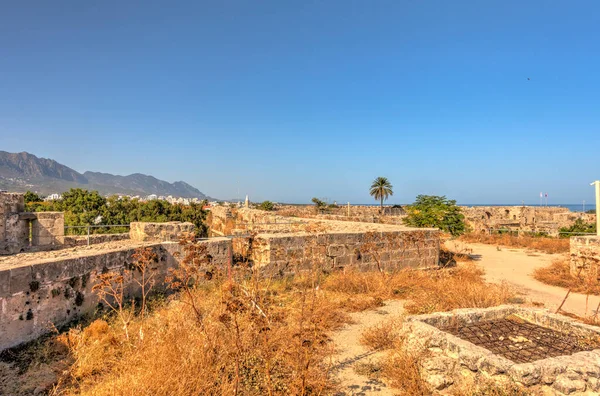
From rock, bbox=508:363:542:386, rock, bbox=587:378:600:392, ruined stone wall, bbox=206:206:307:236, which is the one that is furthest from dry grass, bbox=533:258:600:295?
ruined stone wall, bbox=206:206:307:236

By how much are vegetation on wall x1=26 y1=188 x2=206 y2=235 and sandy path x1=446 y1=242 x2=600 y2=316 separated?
14243 mm

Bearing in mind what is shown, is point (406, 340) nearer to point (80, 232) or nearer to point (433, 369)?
point (433, 369)

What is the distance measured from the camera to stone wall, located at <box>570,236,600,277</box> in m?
9.91

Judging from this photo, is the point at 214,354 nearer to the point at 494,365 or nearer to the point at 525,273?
the point at 494,365

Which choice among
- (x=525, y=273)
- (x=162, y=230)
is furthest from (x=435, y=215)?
(x=162, y=230)

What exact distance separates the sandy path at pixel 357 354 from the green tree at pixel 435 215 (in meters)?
8.95

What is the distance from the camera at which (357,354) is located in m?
5.00

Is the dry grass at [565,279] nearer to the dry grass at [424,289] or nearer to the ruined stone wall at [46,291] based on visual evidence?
the dry grass at [424,289]

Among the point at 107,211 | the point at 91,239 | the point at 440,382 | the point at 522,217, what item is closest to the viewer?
the point at 440,382

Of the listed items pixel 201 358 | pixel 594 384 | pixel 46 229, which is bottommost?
pixel 594 384

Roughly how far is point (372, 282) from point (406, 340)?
4.09 meters

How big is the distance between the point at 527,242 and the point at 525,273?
704 cm

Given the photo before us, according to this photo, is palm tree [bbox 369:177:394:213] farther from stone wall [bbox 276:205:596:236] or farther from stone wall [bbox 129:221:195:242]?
stone wall [bbox 129:221:195:242]

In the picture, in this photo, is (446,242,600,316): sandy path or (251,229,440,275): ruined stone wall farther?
(251,229,440,275): ruined stone wall
